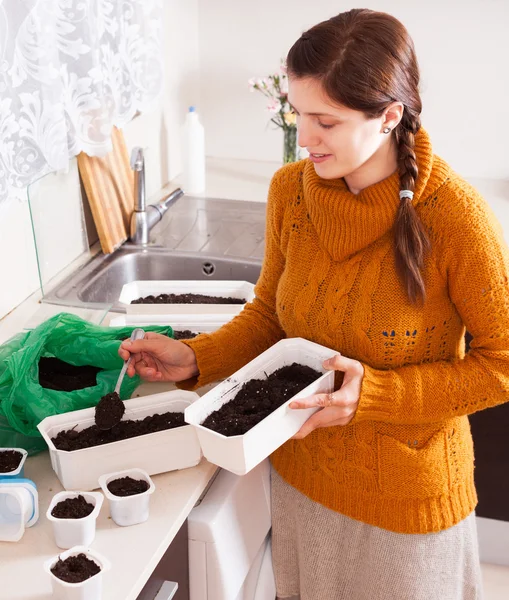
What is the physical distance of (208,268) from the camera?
2113 mm

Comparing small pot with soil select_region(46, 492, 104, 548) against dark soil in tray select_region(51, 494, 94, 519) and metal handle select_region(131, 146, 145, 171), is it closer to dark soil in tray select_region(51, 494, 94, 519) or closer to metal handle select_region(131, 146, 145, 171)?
dark soil in tray select_region(51, 494, 94, 519)

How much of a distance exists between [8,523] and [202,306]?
725mm

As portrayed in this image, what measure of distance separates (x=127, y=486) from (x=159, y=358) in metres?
0.29

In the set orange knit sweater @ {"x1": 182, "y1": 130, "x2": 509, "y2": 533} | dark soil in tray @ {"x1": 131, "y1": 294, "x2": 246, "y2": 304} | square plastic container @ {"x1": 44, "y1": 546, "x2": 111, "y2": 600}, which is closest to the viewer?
square plastic container @ {"x1": 44, "y1": 546, "x2": 111, "y2": 600}

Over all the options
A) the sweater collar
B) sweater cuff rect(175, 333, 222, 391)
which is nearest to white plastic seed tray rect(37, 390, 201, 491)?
sweater cuff rect(175, 333, 222, 391)

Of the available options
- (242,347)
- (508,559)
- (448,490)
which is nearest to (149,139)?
(242,347)

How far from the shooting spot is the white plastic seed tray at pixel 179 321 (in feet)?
5.35

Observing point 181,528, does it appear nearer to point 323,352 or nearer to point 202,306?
point 323,352

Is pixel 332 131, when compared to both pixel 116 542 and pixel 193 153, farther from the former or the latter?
pixel 193 153

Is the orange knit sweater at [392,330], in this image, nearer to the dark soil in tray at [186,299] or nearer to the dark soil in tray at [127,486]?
the dark soil in tray at [127,486]

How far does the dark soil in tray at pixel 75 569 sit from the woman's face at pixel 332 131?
2.22ft

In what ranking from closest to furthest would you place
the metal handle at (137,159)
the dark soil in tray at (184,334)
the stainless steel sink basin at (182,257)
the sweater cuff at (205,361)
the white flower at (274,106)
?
the sweater cuff at (205,361)
the dark soil in tray at (184,334)
the stainless steel sink basin at (182,257)
the metal handle at (137,159)
the white flower at (274,106)

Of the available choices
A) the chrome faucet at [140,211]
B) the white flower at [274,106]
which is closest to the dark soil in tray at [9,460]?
the chrome faucet at [140,211]

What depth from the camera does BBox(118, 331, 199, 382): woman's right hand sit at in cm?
136
